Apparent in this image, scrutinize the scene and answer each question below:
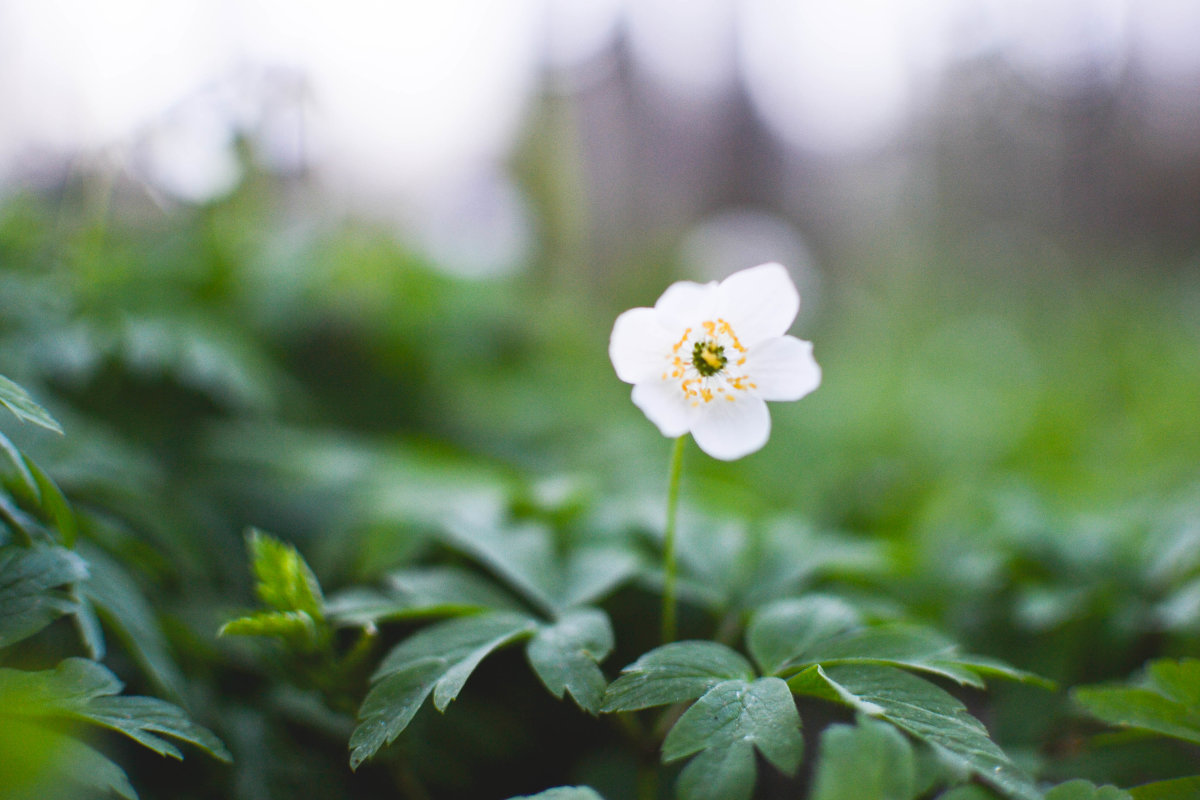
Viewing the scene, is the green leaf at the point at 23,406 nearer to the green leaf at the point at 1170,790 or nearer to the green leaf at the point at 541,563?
the green leaf at the point at 541,563

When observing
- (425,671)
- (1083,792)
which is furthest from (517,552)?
(1083,792)

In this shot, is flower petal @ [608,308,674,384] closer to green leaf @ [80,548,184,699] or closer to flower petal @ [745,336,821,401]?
flower petal @ [745,336,821,401]

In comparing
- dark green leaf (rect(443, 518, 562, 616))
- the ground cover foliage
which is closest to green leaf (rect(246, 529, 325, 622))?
the ground cover foliage

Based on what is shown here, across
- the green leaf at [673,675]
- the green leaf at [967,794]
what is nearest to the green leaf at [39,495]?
the green leaf at [673,675]

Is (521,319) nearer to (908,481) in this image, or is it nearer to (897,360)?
(908,481)

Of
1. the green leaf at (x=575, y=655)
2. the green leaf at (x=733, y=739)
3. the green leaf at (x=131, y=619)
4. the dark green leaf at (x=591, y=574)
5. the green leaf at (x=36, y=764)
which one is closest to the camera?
the green leaf at (x=36, y=764)

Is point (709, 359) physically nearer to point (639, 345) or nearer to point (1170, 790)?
point (639, 345)
